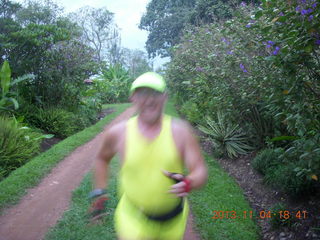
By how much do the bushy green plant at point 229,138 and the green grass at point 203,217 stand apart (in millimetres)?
1290

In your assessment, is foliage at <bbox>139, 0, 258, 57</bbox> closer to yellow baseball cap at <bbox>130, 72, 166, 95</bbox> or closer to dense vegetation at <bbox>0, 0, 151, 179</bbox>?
dense vegetation at <bbox>0, 0, 151, 179</bbox>

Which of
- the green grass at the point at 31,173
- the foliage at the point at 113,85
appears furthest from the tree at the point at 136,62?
the green grass at the point at 31,173

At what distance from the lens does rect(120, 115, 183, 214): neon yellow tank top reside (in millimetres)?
1927

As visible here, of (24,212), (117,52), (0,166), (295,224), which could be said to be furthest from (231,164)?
(117,52)

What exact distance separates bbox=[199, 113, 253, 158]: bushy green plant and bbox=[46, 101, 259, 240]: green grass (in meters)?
1.29

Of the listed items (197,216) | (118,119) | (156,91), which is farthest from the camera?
(118,119)

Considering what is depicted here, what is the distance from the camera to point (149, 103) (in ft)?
6.45

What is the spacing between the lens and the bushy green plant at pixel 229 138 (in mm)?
6965

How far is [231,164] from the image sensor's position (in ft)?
22.5

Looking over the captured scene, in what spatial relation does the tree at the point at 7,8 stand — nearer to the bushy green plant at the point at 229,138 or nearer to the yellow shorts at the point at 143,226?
the bushy green plant at the point at 229,138

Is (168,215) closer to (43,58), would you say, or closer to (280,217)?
(280,217)

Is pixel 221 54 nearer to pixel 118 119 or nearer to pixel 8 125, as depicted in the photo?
pixel 8 125

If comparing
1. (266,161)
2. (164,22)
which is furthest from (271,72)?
(164,22)

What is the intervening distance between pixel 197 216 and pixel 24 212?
252 centimetres
